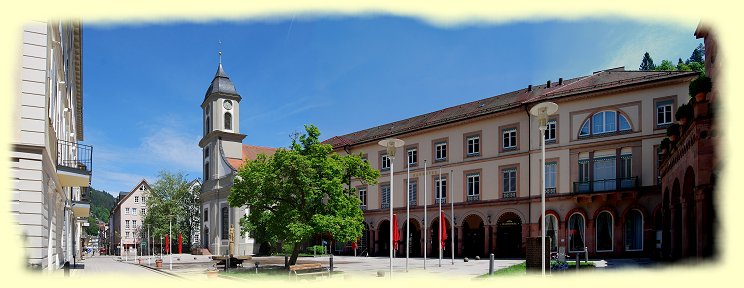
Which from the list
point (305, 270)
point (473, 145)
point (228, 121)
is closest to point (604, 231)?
point (473, 145)

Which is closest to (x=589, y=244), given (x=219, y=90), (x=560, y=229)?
(x=560, y=229)

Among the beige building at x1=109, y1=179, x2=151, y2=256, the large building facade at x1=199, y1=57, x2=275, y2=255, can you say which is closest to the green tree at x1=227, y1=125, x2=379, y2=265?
the large building facade at x1=199, y1=57, x2=275, y2=255

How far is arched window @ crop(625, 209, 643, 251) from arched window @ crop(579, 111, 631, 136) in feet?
17.7

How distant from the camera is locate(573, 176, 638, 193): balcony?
35969 mm

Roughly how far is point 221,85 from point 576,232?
47.5 metres

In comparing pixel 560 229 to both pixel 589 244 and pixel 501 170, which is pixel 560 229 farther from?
pixel 501 170

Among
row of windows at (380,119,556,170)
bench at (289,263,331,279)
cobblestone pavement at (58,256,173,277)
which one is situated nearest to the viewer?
bench at (289,263,331,279)

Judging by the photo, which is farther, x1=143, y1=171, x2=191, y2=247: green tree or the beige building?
the beige building

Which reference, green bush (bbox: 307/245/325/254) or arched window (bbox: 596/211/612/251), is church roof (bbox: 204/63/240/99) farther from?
arched window (bbox: 596/211/612/251)

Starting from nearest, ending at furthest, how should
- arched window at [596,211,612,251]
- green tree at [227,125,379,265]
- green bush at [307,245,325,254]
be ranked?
green tree at [227,125,379,265] < arched window at [596,211,612,251] < green bush at [307,245,325,254]

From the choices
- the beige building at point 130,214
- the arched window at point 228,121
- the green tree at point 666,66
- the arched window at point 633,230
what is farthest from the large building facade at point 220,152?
the green tree at point 666,66

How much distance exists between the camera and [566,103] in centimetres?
3928

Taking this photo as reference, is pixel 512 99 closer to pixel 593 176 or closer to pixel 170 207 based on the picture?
pixel 593 176

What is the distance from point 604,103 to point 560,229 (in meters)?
8.87
